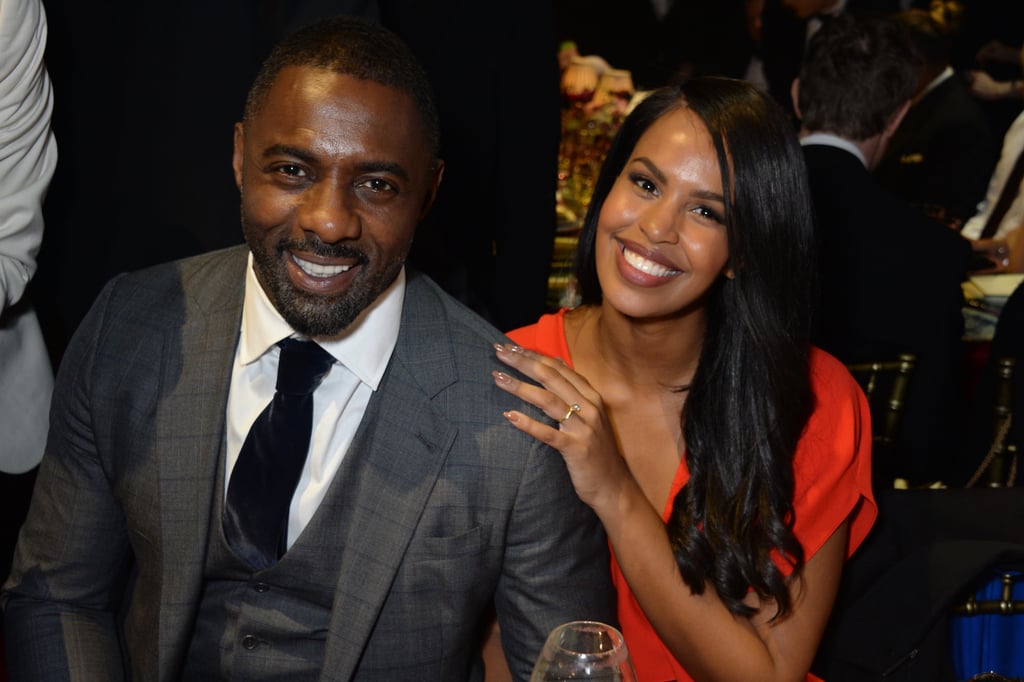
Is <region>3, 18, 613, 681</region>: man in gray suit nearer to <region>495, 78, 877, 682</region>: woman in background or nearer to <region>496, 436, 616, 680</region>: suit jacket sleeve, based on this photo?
<region>496, 436, 616, 680</region>: suit jacket sleeve

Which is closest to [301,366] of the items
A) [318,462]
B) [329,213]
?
[318,462]

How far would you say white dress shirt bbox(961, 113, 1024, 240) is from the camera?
184 inches

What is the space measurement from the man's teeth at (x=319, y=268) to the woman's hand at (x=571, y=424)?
0.27 m

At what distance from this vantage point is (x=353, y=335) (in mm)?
1701

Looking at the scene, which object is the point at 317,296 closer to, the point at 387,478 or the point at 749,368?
the point at 387,478

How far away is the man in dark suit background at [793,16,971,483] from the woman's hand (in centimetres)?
162

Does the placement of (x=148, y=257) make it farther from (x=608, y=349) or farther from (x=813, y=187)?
(x=813, y=187)

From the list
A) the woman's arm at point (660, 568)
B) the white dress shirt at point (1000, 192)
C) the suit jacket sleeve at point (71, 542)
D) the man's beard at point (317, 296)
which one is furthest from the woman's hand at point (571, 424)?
the white dress shirt at point (1000, 192)

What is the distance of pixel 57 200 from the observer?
2445mm

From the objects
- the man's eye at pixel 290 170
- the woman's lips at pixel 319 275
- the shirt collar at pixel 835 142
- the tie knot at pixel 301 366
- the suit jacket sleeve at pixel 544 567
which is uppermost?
the man's eye at pixel 290 170

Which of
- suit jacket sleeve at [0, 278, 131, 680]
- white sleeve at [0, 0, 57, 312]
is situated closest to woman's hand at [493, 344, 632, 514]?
suit jacket sleeve at [0, 278, 131, 680]

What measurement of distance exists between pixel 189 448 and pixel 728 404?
959 mm

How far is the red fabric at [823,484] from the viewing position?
1999mm

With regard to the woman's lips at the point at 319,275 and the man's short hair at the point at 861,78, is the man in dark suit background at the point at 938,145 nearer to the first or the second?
the man's short hair at the point at 861,78
